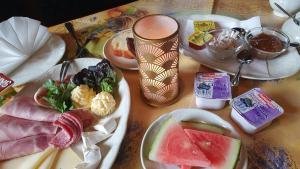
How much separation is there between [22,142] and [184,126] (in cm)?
43

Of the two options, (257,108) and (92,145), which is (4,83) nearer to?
(92,145)

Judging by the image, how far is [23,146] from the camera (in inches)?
28.3

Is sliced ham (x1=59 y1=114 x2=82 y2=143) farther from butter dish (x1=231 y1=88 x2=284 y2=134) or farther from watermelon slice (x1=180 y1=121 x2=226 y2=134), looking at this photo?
butter dish (x1=231 y1=88 x2=284 y2=134)

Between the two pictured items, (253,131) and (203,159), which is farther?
(253,131)

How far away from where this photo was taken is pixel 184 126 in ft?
2.39

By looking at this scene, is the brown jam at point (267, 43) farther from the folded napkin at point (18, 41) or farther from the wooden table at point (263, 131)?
the folded napkin at point (18, 41)

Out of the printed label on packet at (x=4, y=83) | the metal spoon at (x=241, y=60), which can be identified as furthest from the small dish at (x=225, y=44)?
the printed label on packet at (x=4, y=83)

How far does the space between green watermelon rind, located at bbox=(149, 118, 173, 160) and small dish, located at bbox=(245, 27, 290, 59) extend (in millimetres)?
409

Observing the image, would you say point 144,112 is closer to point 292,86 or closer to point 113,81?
point 113,81

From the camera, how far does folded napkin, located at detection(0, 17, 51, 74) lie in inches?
38.3

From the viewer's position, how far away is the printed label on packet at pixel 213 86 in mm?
776

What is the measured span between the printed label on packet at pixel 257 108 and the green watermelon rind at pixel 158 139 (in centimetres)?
19

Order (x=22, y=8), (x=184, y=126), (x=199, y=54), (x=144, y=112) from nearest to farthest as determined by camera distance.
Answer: (x=184, y=126) < (x=144, y=112) < (x=199, y=54) < (x=22, y=8)

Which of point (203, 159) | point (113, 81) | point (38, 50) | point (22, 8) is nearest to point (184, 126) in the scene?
point (203, 159)
